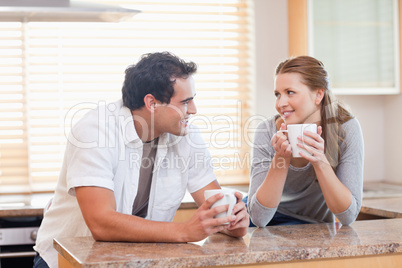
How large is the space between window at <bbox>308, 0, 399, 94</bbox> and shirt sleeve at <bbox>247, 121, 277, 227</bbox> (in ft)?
4.02

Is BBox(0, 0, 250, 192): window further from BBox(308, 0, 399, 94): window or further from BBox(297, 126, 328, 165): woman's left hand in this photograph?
BBox(297, 126, 328, 165): woman's left hand

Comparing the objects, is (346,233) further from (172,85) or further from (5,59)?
(5,59)

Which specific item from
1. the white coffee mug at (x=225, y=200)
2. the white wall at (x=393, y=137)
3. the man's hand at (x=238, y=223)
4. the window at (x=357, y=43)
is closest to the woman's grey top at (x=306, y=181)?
the man's hand at (x=238, y=223)

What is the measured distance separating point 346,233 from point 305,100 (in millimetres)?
604

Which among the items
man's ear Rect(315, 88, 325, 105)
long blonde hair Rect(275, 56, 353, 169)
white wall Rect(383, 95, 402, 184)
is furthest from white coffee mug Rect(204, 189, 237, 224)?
white wall Rect(383, 95, 402, 184)

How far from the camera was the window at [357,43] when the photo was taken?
3146mm

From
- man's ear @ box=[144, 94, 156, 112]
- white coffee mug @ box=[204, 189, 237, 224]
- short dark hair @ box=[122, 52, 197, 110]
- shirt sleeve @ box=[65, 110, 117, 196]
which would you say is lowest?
white coffee mug @ box=[204, 189, 237, 224]

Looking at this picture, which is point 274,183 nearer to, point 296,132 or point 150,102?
point 296,132

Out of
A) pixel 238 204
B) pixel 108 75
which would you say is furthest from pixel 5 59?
pixel 238 204

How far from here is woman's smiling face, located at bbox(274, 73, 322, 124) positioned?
1.99 metres

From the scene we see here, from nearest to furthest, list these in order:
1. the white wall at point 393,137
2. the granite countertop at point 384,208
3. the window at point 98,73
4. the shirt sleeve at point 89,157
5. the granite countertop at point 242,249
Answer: the granite countertop at point 242,249
the shirt sleeve at point 89,157
the granite countertop at point 384,208
the window at point 98,73
the white wall at point 393,137

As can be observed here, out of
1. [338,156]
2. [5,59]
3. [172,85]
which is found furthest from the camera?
[5,59]

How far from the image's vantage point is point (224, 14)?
3326 millimetres

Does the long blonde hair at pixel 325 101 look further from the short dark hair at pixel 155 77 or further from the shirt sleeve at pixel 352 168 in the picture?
the short dark hair at pixel 155 77
